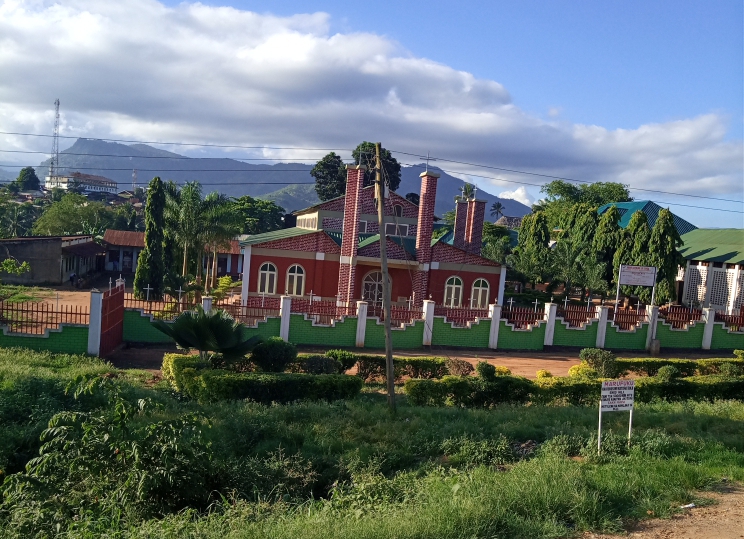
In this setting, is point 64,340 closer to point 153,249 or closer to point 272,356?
point 272,356

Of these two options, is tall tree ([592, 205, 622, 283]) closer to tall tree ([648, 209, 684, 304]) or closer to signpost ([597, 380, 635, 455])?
tall tree ([648, 209, 684, 304])

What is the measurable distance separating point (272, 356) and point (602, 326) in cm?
1432

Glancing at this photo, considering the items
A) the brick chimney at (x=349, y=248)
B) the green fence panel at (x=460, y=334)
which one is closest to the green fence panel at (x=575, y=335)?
the green fence panel at (x=460, y=334)

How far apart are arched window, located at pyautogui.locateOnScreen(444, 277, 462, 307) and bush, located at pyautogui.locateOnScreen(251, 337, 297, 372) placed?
13.7 metres

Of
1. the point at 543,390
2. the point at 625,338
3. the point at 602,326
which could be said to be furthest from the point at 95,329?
the point at 625,338

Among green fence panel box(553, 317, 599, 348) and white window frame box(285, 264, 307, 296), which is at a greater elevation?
white window frame box(285, 264, 307, 296)

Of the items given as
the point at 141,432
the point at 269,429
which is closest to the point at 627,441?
the point at 269,429

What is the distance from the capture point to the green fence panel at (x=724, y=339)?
25328 millimetres

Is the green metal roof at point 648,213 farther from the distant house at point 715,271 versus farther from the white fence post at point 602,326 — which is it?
the white fence post at point 602,326

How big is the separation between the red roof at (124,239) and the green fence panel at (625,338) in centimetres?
3396

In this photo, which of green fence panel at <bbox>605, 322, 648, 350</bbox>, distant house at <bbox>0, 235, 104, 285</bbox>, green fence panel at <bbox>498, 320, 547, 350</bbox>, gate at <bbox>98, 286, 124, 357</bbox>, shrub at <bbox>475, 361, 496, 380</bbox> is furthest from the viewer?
distant house at <bbox>0, 235, 104, 285</bbox>

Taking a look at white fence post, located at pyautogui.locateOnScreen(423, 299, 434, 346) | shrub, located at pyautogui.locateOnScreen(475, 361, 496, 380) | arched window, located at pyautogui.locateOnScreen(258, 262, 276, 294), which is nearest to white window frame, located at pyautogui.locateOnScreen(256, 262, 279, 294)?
arched window, located at pyautogui.locateOnScreen(258, 262, 276, 294)

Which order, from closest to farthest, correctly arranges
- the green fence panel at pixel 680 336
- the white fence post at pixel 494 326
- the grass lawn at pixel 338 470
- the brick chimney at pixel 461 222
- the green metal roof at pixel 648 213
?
the grass lawn at pixel 338 470, the white fence post at pixel 494 326, the green fence panel at pixel 680 336, the brick chimney at pixel 461 222, the green metal roof at pixel 648 213

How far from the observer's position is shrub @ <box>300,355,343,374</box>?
15.1m
